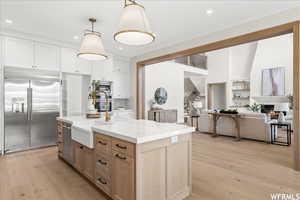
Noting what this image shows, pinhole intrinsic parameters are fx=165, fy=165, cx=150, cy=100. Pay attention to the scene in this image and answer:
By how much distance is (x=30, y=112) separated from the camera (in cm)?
401

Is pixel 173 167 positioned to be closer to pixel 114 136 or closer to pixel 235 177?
pixel 114 136

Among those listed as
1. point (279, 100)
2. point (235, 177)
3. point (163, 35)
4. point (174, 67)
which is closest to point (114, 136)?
point (235, 177)

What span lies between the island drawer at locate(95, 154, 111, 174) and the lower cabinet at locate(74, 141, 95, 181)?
0.56ft

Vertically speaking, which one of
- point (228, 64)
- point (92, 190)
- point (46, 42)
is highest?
point (228, 64)

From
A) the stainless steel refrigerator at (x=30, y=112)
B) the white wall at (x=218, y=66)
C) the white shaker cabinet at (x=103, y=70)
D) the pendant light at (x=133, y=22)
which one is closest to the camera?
the pendant light at (x=133, y=22)

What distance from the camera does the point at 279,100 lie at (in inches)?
302

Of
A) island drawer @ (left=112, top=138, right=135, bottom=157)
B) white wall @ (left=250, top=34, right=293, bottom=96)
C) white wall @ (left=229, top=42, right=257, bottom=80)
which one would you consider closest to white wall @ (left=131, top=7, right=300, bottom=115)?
island drawer @ (left=112, top=138, right=135, bottom=157)

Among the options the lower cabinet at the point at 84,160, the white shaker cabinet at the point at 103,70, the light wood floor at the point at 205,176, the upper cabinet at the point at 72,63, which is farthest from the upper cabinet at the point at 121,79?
the lower cabinet at the point at 84,160

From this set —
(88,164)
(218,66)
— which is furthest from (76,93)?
(218,66)

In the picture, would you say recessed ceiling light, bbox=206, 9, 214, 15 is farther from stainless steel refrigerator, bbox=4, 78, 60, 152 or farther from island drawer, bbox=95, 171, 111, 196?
stainless steel refrigerator, bbox=4, 78, 60, 152

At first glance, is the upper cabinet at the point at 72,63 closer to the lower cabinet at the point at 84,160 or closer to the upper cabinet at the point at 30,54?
the upper cabinet at the point at 30,54

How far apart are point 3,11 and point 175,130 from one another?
3832 millimetres

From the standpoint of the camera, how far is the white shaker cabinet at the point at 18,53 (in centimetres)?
384

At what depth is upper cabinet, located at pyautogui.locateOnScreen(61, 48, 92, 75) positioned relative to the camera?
15.2 feet
